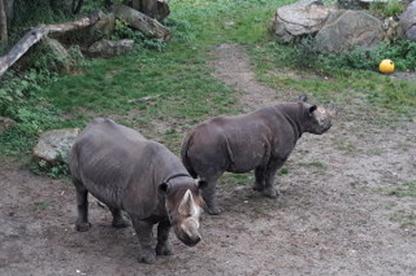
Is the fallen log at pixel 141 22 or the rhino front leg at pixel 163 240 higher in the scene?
the rhino front leg at pixel 163 240

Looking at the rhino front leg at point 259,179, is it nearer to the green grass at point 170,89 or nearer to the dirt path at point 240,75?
the green grass at point 170,89

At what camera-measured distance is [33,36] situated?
45.7 feet

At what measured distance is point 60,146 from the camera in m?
10.6

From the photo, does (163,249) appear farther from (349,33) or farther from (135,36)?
(349,33)

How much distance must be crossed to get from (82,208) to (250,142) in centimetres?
228

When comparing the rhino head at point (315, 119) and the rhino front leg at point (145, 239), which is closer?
the rhino front leg at point (145, 239)

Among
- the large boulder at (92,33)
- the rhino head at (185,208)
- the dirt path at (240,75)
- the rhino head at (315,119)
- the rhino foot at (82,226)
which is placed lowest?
the dirt path at (240,75)

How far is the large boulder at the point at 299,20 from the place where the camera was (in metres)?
17.2

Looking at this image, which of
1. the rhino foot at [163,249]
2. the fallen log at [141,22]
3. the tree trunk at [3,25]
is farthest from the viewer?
the fallen log at [141,22]

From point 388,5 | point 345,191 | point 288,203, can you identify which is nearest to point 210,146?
point 288,203

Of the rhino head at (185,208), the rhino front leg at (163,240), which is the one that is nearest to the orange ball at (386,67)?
the rhino front leg at (163,240)

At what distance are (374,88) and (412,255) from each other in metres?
6.70

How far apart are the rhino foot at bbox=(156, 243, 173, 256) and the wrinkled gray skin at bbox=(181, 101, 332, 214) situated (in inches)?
48.8

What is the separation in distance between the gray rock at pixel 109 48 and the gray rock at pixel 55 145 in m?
5.21
